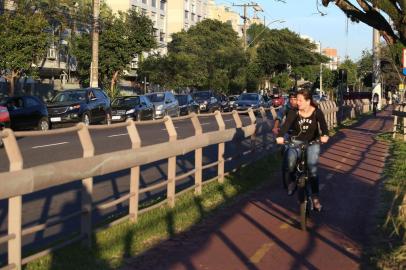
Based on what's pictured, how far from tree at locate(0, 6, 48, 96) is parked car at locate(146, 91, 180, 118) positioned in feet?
24.4

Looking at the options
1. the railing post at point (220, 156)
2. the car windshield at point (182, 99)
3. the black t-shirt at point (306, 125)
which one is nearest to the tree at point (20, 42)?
the car windshield at point (182, 99)

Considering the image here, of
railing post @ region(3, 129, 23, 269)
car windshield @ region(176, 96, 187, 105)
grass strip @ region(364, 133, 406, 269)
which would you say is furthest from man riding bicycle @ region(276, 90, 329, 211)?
car windshield @ region(176, 96, 187, 105)

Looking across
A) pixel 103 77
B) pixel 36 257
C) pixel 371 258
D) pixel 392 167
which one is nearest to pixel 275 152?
pixel 392 167

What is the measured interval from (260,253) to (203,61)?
185 feet

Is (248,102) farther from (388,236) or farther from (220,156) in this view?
(388,236)

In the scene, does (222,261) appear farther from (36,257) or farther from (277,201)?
(277,201)

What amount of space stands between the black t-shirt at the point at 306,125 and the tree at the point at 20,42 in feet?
94.4

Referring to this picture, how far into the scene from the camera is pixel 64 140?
18500 mm

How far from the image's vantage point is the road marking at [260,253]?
22.1ft

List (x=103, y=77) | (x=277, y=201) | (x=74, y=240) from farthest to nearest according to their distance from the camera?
1. (x=103, y=77)
2. (x=277, y=201)
3. (x=74, y=240)

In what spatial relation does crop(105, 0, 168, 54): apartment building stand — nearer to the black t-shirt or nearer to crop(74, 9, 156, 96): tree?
crop(74, 9, 156, 96): tree

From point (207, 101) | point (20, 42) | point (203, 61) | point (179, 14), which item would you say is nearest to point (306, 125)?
point (20, 42)

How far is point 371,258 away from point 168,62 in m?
49.7

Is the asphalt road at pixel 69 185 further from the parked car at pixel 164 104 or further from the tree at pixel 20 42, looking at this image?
the tree at pixel 20 42
